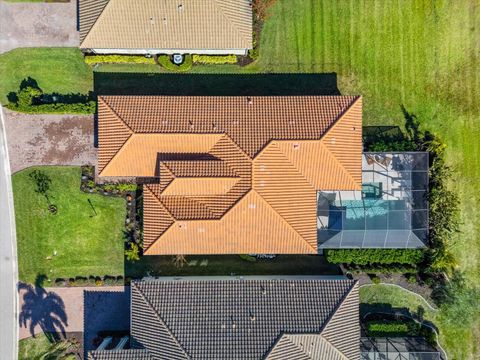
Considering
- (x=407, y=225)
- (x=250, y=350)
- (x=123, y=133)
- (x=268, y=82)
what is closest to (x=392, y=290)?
(x=407, y=225)

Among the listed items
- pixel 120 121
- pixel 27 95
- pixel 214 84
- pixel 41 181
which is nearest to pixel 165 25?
pixel 214 84

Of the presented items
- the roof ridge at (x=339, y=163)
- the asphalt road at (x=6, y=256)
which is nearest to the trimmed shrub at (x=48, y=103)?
the asphalt road at (x=6, y=256)

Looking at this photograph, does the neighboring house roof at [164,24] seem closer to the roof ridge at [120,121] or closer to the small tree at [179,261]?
the roof ridge at [120,121]

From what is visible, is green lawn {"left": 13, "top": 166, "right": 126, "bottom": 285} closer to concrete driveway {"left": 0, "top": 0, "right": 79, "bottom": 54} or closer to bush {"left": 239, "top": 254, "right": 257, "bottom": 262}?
bush {"left": 239, "top": 254, "right": 257, "bottom": 262}

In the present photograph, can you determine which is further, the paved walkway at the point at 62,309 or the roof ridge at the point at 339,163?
the paved walkway at the point at 62,309

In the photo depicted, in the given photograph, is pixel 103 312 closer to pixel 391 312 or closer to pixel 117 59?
pixel 117 59
